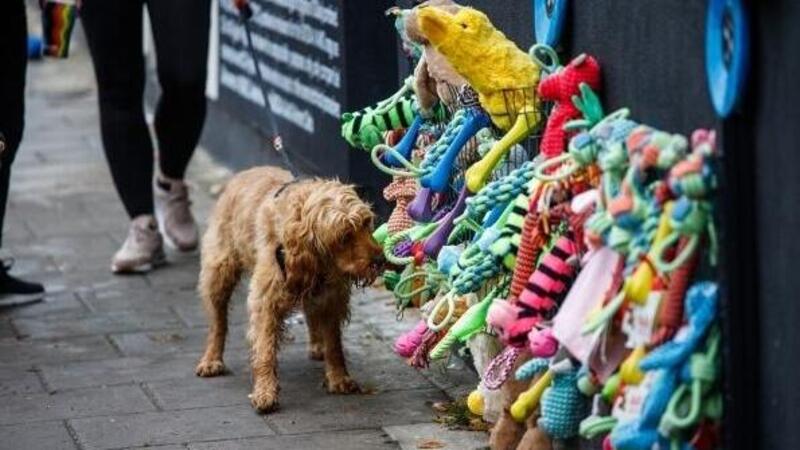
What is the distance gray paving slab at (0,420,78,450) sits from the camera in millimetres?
5832

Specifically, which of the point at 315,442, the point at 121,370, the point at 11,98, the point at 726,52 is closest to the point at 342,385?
the point at 315,442

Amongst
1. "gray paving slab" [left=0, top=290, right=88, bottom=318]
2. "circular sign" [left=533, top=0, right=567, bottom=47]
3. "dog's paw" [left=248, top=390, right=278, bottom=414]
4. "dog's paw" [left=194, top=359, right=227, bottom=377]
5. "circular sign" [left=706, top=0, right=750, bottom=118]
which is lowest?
"gray paving slab" [left=0, top=290, right=88, bottom=318]

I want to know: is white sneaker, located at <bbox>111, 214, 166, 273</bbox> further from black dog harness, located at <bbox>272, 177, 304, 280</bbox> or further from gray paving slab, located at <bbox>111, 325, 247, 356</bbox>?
black dog harness, located at <bbox>272, 177, 304, 280</bbox>

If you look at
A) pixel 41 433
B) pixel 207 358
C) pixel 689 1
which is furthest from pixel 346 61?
pixel 689 1

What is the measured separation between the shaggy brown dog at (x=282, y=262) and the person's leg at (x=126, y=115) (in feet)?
5.05

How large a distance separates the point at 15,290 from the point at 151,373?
146 cm

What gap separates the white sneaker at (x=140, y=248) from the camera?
330 inches

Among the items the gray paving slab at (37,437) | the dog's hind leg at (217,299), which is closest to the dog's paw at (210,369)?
the dog's hind leg at (217,299)

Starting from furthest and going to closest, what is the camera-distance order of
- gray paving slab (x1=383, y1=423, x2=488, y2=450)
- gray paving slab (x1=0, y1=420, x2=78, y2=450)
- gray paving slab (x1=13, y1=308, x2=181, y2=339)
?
gray paving slab (x1=13, y1=308, x2=181, y2=339)
gray paving slab (x1=0, y1=420, x2=78, y2=450)
gray paving slab (x1=383, y1=423, x2=488, y2=450)

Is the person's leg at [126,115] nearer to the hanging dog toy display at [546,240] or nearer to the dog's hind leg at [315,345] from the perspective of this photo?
the dog's hind leg at [315,345]

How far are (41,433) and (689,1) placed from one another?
110 inches

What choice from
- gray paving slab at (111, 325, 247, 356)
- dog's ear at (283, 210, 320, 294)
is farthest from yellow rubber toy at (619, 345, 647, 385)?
gray paving slab at (111, 325, 247, 356)

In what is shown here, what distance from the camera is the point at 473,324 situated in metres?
5.27

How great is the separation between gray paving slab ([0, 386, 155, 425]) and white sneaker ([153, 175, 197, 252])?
221cm
